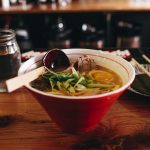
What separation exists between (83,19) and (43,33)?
1.51 ft

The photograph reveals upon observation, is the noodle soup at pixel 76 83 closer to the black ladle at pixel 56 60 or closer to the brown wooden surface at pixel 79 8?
the black ladle at pixel 56 60

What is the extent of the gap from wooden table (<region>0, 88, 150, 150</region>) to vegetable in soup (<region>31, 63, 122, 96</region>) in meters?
0.09

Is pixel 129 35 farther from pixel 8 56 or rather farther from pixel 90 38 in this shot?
pixel 8 56

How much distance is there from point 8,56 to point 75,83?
338 mm

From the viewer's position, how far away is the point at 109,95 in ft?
2.13

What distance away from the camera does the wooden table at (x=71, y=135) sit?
0.72 metres

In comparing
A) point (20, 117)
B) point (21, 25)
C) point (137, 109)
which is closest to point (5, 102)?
point (20, 117)

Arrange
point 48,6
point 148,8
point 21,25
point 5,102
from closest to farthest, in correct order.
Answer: point 5,102 → point 148,8 → point 48,6 → point 21,25

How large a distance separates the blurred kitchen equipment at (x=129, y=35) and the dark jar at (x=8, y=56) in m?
1.86

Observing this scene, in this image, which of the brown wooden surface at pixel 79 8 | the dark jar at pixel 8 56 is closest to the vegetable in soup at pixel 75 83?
the dark jar at pixel 8 56

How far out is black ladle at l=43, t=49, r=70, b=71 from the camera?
88 centimetres

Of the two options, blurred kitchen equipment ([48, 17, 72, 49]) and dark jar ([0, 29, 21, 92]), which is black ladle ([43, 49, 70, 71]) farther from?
blurred kitchen equipment ([48, 17, 72, 49])

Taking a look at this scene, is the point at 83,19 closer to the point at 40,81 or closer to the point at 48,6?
the point at 48,6

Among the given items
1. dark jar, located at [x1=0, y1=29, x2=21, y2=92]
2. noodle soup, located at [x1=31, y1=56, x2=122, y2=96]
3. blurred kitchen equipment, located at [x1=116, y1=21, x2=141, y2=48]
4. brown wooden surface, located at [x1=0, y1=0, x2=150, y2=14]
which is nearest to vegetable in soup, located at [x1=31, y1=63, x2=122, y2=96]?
noodle soup, located at [x1=31, y1=56, x2=122, y2=96]
